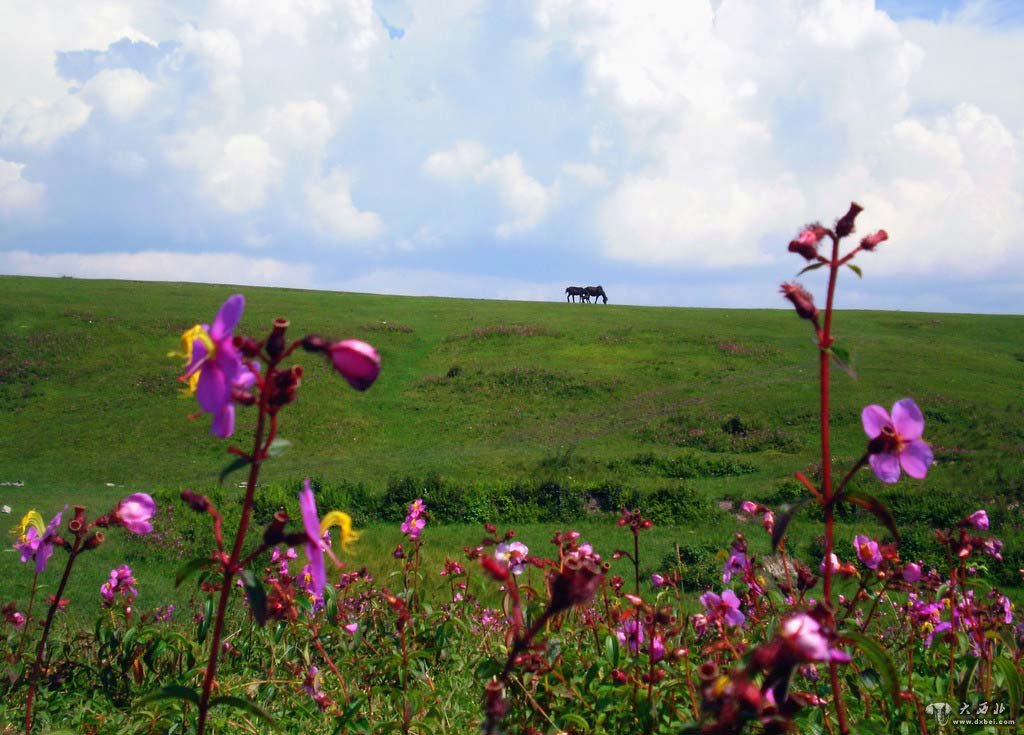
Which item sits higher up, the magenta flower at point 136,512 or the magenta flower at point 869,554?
the magenta flower at point 136,512

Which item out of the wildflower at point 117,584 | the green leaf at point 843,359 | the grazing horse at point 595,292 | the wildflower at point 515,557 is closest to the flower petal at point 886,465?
the green leaf at point 843,359

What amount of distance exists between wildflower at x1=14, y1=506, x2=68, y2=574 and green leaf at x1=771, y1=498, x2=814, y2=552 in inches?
50.2

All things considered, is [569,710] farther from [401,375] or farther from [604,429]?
[401,375]

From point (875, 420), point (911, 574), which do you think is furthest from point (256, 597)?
point (911, 574)

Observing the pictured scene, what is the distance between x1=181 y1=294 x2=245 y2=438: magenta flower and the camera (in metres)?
1.04

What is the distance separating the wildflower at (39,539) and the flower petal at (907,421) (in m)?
1.49

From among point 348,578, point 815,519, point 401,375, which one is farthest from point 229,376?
point 401,375

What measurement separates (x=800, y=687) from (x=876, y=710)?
304 millimetres

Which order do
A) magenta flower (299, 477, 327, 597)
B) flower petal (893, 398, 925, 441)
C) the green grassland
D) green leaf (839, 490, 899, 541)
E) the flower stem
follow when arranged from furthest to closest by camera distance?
the green grassland
the flower stem
flower petal (893, 398, 925, 441)
green leaf (839, 490, 899, 541)
magenta flower (299, 477, 327, 597)

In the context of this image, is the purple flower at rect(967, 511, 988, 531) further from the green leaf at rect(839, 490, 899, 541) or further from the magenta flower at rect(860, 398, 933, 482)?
the green leaf at rect(839, 490, 899, 541)

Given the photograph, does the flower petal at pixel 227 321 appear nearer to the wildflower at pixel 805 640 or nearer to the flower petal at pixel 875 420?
the wildflower at pixel 805 640

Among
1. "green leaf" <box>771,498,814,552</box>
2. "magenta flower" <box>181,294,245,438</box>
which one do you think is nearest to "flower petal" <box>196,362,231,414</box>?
"magenta flower" <box>181,294,245,438</box>

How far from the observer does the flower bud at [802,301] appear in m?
1.25

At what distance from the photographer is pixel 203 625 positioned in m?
2.83
